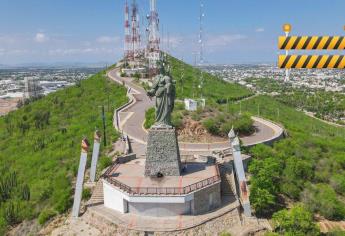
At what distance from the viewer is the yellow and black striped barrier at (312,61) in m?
4.35

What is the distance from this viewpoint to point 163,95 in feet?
69.8

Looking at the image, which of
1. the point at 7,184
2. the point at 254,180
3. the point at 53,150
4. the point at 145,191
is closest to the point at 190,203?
the point at 145,191

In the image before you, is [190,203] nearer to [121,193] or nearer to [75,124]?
[121,193]

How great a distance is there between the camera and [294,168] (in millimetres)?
26766

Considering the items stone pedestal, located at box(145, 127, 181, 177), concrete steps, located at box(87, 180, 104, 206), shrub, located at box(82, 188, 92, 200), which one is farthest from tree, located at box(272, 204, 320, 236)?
shrub, located at box(82, 188, 92, 200)

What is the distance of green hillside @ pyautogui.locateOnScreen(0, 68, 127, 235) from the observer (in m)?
24.1

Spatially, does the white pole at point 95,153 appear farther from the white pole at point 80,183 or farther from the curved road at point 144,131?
the curved road at point 144,131

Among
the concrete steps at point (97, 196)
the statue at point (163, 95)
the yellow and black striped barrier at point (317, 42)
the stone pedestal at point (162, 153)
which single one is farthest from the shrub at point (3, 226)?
the yellow and black striped barrier at point (317, 42)

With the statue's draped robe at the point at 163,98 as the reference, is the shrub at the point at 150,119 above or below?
below

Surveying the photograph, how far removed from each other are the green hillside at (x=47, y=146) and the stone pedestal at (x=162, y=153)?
5748mm

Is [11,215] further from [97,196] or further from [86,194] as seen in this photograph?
[97,196]

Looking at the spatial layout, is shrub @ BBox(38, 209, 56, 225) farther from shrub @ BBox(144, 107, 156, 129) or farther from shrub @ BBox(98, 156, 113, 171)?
shrub @ BBox(144, 107, 156, 129)

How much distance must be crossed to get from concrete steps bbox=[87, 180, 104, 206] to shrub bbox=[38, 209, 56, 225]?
227 centimetres

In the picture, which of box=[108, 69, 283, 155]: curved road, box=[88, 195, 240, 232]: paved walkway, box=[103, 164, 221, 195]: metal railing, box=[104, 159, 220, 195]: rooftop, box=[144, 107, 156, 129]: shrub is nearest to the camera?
box=[88, 195, 240, 232]: paved walkway
